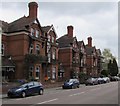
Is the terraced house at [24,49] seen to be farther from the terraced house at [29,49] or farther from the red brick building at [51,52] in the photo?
the red brick building at [51,52]

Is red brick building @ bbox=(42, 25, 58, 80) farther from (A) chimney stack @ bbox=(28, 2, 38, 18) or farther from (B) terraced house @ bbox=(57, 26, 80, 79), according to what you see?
(B) terraced house @ bbox=(57, 26, 80, 79)

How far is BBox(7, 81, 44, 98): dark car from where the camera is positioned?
25.5 metres

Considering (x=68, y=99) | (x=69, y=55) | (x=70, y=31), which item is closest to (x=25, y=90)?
(x=68, y=99)

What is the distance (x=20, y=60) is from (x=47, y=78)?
7072mm

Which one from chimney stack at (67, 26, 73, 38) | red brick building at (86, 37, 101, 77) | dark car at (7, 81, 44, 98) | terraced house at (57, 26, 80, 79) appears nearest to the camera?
dark car at (7, 81, 44, 98)

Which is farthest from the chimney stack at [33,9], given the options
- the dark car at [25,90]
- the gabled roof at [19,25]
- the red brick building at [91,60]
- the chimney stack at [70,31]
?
the red brick building at [91,60]

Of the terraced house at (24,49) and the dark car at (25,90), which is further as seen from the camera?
the terraced house at (24,49)

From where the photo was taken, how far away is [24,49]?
4331 centimetres

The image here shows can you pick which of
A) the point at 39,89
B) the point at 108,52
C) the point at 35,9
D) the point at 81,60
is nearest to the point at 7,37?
the point at 35,9

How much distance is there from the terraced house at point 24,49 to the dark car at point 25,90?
43.8 feet

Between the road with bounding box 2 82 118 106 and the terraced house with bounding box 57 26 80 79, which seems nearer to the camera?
the road with bounding box 2 82 118 106

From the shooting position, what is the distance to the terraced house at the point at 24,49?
42831mm

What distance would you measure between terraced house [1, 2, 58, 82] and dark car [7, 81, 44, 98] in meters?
13.4

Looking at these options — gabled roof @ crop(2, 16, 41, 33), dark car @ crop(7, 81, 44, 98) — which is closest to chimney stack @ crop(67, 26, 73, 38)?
gabled roof @ crop(2, 16, 41, 33)
